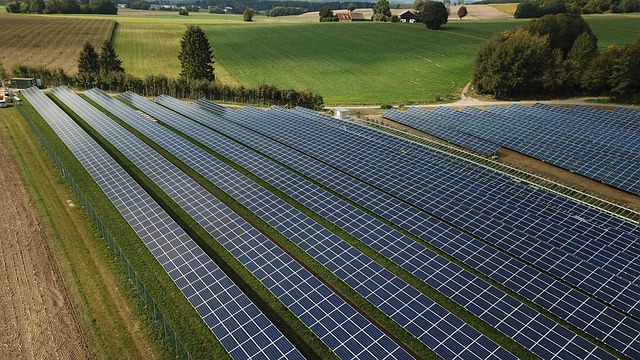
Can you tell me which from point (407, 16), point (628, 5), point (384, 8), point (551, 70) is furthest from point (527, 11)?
point (551, 70)

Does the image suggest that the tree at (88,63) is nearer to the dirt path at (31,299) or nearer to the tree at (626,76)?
the dirt path at (31,299)

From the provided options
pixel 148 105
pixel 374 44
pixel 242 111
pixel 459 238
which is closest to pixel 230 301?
pixel 459 238

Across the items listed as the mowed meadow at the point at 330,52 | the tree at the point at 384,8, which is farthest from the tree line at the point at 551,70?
the tree at the point at 384,8

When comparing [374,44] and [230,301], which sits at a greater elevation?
[374,44]

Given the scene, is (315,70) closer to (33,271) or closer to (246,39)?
(246,39)

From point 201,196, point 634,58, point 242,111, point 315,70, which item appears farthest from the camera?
point 315,70

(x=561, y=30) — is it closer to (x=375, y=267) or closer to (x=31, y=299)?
(x=375, y=267)

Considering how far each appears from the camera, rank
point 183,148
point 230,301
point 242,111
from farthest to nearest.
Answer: point 242,111
point 183,148
point 230,301

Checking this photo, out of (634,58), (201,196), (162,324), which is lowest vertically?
(162,324)
